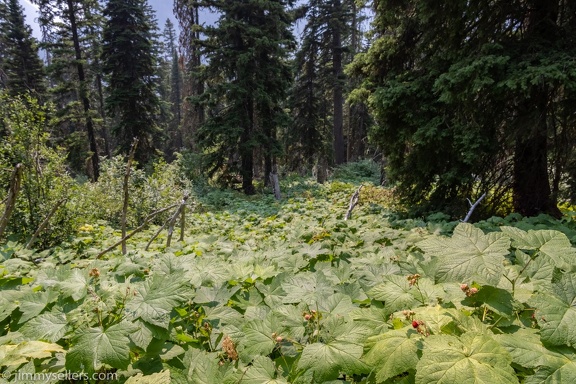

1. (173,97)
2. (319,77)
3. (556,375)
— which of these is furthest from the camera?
(173,97)

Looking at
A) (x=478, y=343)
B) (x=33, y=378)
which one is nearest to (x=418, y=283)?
(x=478, y=343)

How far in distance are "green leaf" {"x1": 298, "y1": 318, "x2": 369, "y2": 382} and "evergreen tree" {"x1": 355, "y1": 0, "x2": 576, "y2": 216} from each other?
4.40 m

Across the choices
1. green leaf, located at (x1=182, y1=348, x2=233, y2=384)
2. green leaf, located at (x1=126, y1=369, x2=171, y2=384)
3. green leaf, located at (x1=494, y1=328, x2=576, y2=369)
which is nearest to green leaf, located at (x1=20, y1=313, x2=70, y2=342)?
green leaf, located at (x1=126, y1=369, x2=171, y2=384)

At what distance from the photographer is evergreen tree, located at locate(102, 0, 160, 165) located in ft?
52.6

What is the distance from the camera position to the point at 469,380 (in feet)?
3.08

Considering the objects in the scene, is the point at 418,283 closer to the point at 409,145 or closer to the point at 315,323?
the point at 315,323

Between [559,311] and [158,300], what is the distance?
5.04 ft

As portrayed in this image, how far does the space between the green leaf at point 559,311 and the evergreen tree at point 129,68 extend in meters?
17.4

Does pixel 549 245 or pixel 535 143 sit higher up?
pixel 535 143

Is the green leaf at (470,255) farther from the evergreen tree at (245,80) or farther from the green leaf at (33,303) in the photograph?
the evergreen tree at (245,80)

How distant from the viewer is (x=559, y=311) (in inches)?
43.1

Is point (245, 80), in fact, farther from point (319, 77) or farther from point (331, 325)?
point (331, 325)

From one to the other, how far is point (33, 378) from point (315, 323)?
3.56 ft

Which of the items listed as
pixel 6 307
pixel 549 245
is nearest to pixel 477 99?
pixel 549 245
